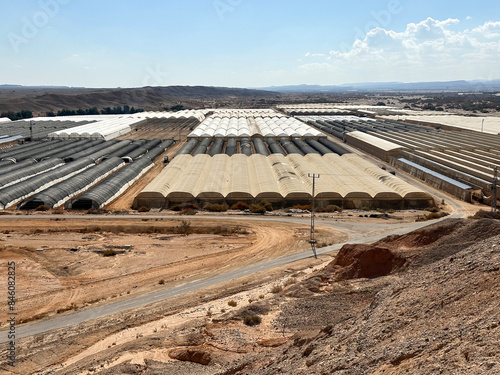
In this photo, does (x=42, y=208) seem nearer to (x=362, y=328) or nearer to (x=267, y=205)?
(x=267, y=205)

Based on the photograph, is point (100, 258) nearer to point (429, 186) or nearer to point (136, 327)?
point (136, 327)

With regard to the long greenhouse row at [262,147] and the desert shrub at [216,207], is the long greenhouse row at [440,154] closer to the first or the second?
the long greenhouse row at [262,147]

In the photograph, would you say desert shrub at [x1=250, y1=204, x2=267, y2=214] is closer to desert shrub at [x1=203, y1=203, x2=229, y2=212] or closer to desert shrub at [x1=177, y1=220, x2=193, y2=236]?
desert shrub at [x1=203, y1=203, x2=229, y2=212]

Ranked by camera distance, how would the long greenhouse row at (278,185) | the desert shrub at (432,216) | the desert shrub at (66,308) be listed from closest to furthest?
1. the desert shrub at (66,308)
2. the desert shrub at (432,216)
3. the long greenhouse row at (278,185)

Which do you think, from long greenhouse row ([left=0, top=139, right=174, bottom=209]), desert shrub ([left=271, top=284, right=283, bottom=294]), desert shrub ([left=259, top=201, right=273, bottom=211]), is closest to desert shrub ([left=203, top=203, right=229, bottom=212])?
desert shrub ([left=259, top=201, right=273, bottom=211])

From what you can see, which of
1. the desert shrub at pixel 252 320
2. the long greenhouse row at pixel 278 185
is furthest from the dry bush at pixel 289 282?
the long greenhouse row at pixel 278 185

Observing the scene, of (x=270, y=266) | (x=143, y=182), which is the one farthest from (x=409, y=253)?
(x=143, y=182)
